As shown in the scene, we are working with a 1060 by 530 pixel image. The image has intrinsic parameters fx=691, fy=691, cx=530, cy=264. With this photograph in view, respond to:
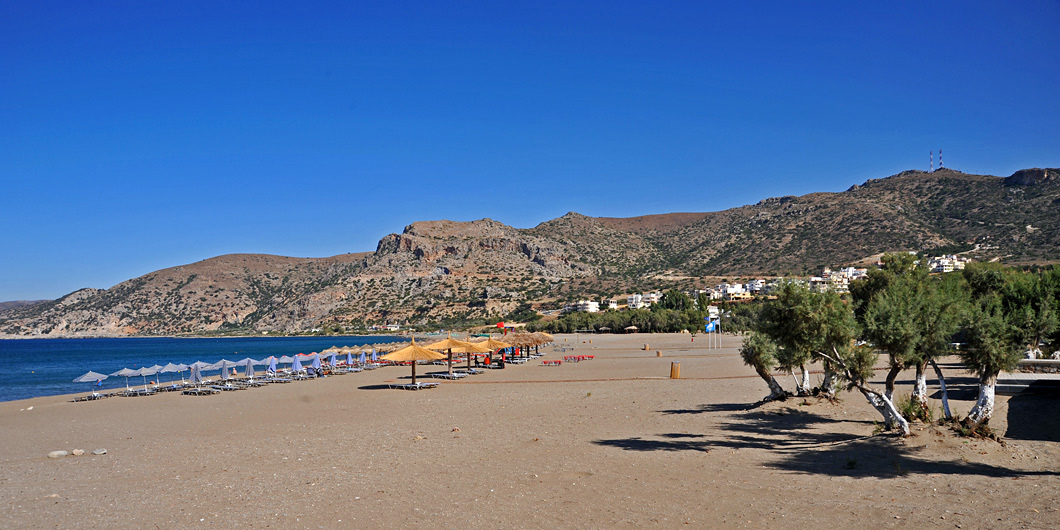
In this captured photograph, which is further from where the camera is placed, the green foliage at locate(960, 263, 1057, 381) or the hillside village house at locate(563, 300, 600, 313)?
the hillside village house at locate(563, 300, 600, 313)

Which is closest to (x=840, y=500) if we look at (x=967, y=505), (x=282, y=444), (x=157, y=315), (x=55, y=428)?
(x=967, y=505)

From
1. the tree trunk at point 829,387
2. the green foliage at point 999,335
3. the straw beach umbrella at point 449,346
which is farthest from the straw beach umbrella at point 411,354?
the green foliage at point 999,335

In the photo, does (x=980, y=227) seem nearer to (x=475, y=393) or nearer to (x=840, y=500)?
(x=475, y=393)

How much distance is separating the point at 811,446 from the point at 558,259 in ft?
409

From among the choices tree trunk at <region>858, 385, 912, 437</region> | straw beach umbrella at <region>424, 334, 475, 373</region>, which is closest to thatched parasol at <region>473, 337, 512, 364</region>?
straw beach umbrella at <region>424, 334, 475, 373</region>

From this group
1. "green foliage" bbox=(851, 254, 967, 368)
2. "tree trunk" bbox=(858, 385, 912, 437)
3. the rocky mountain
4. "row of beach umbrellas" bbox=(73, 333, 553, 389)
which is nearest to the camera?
"green foliage" bbox=(851, 254, 967, 368)

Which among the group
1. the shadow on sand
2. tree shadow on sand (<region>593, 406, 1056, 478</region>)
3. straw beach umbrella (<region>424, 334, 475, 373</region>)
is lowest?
tree shadow on sand (<region>593, 406, 1056, 478</region>)

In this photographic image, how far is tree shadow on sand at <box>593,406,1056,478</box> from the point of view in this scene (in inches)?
343

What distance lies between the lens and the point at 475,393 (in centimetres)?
2155

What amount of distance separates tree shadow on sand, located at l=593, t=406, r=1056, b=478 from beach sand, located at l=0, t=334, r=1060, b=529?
4cm

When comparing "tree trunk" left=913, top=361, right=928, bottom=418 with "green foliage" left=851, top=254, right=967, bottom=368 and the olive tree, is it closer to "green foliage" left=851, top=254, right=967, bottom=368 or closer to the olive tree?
"green foliage" left=851, top=254, right=967, bottom=368

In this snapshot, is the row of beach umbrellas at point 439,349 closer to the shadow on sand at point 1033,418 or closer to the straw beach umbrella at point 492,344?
the straw beach umbrella at point 492,344

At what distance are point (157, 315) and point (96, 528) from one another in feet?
509

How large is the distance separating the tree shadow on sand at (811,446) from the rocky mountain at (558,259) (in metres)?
65.0
